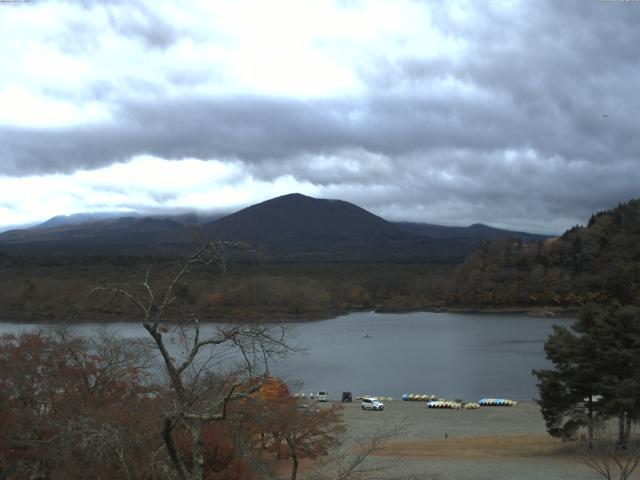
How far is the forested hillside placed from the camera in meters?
99.0

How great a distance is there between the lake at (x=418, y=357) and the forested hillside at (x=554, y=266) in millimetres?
16690

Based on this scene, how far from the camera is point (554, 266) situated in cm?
10894

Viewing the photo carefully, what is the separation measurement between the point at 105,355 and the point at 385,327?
65261mm

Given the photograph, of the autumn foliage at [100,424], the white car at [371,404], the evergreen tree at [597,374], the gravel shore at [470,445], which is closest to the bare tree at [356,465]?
the gravel shore at [470,445]

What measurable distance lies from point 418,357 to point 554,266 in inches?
2471

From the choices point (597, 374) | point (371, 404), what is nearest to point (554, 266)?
point (371, 404)

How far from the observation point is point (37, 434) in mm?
11797

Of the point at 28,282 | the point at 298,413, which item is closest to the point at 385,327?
the point at 28,282

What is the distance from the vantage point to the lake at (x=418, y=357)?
41.6 metres

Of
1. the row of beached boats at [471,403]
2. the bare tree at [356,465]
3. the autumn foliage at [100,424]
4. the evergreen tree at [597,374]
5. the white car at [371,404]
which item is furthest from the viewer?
the row of beached boats at [471,403]

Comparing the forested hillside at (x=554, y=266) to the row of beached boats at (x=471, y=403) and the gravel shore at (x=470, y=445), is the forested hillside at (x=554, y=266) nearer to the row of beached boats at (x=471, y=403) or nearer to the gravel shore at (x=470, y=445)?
the row of beached boats at (x=471, y=403)

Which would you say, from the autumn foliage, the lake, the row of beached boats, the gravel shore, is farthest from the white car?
the autumn foliage

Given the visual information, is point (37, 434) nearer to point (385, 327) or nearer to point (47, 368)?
point (47, 368)

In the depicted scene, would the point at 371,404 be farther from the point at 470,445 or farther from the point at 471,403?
the point at 470,445
